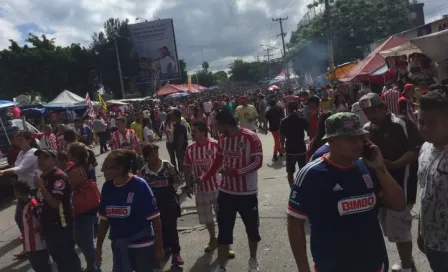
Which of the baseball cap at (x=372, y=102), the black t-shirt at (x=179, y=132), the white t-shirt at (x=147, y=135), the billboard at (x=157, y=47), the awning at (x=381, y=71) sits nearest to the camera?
the baseball cap at (x=372, y=102)

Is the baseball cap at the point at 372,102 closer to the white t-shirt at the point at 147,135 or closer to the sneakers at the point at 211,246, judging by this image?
the sneakers at the point at 211,246

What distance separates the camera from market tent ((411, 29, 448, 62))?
7.25 m

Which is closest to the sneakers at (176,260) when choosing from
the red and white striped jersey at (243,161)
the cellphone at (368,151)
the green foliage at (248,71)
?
the red and white striped jersey at (243,161)

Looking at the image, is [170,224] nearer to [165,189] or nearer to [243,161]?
[165,189]

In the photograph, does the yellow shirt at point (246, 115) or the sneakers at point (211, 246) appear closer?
the sneakers at point (211, 246)

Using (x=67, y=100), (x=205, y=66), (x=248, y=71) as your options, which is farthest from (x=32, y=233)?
(x=248, y=71)

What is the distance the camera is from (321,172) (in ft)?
8.51

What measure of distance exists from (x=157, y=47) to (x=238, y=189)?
50.5 metres

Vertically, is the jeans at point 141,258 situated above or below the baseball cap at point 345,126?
below

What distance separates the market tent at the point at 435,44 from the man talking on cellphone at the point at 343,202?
5.45 metres

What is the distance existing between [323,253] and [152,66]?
54105 millimetres

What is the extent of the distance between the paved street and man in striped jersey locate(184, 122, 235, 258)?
380 mm

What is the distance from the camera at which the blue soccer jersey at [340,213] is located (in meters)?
2.57

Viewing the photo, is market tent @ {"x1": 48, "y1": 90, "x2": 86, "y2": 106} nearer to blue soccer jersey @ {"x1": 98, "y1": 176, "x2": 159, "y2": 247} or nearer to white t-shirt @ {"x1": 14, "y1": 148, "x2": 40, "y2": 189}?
white t-shirt @ {"x1": 14, "y1": 148, "x2": 40, "y2": 189}
